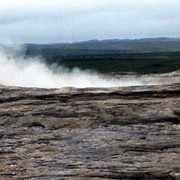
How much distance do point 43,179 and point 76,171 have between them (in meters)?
0.93

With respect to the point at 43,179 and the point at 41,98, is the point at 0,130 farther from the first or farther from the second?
the point at 43,179

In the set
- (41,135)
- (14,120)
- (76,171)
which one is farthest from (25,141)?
(76,171)

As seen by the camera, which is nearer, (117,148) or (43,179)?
(43,179)

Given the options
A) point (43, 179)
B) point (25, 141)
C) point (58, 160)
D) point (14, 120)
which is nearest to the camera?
point (43, 179)

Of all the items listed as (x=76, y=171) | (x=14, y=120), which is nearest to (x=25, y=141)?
(x=14, y=120)

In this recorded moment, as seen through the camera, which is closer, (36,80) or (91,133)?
(91,133)

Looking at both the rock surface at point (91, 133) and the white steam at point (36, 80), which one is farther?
the white steam at point (36, 80)

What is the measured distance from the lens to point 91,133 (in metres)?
17.7

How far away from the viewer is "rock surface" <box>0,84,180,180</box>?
15.3m

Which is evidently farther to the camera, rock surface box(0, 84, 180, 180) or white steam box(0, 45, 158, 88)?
white steam box(0, 45, 158, 88)

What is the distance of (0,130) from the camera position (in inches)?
737

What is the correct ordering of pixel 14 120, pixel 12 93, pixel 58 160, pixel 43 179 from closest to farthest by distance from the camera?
1. pixel 43 179
2. pixel 58 160
3. pixel 14 120
4. pixel 12 93

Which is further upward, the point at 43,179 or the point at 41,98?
the point at 41,98

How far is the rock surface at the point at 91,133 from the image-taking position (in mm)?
15281
